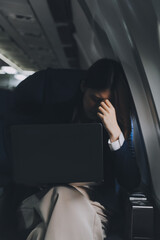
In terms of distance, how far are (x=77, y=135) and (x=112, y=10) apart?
115cm

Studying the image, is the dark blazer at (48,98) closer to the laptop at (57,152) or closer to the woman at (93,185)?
the woman at (93,185)

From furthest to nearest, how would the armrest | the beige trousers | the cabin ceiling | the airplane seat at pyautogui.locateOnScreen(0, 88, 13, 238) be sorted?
the cabin ceiling, the airplane seat at pyautogui.locateOnScreen(0, 88, 13, 238), the armrest, the beige trousers

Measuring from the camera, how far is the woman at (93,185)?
980 millimetres

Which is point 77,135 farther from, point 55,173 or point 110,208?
point 110,208

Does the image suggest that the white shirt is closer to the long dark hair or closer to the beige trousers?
the long dark hair

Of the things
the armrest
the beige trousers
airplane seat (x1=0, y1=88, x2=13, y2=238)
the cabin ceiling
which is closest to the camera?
the beige trousers

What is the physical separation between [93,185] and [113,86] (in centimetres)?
57

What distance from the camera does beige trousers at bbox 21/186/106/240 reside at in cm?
95

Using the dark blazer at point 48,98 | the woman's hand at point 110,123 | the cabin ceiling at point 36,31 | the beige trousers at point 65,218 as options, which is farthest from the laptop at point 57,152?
the cabin ceiling at point 36,31

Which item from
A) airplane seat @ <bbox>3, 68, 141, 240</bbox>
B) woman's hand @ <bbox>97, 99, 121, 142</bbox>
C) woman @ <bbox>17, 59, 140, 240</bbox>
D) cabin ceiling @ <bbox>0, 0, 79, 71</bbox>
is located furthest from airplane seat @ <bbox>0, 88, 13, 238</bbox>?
cabin ceiling @ <bbox>0, 0, 79, 71</bbox>

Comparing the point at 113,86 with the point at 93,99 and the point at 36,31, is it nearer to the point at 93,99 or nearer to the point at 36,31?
the point at 93,99

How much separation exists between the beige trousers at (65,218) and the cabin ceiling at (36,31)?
12.1 feet

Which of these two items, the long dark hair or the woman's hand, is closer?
the woman's hand

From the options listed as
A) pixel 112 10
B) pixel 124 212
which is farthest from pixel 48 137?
pixel 112 10
